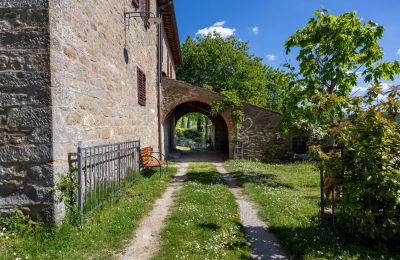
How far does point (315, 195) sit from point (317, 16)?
484 cm

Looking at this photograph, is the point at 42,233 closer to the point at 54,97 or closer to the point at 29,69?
the point at 54,97

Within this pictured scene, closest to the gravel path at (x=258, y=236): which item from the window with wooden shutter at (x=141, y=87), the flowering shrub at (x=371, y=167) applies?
the flowering shrub at (x=371, y=167)

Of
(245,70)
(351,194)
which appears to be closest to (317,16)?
(351,194)

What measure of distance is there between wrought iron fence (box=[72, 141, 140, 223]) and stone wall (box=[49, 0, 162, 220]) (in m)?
0.21

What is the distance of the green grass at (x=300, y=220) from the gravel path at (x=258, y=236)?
126 mm

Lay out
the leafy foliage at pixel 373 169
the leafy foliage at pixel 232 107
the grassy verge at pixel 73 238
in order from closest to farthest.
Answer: the grassy verge at pixel 73 238 → the leafy foliage at pixel 373 169 → the leafy foliage at pixel 232 107

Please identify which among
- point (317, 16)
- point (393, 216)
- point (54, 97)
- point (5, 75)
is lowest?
point (393, 216)

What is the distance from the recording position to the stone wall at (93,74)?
165 inches

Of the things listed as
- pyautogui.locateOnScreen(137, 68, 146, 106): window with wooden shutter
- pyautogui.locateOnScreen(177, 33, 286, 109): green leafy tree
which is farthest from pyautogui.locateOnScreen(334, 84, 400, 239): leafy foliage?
pyautogui.locateOnScreen(177, 33, 286, 109): green leafy tree

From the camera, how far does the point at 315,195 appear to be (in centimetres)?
727

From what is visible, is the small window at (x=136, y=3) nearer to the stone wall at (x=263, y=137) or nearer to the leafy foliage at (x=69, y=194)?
the leafy foliage at (x=69, y=194)

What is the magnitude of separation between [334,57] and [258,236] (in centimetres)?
583

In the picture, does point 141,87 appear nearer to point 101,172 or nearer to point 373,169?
point 101,172

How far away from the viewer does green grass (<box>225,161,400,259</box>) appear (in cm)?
375
